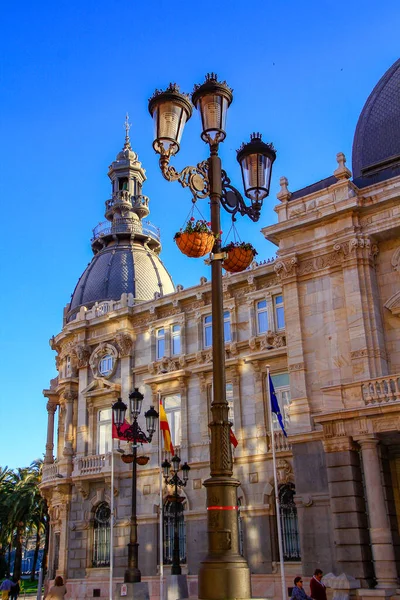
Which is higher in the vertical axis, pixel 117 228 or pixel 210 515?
pixel 117 228

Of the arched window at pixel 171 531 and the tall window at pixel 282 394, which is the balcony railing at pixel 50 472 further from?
the tall window at pixel 282 394

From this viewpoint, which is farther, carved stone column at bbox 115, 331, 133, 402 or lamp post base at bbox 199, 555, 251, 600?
carved stone column at bbox 115, 331, 133, 402

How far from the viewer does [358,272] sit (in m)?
24.9

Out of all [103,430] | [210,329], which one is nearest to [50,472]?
[103,430]

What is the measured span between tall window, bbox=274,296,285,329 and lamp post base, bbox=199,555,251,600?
22682 mm

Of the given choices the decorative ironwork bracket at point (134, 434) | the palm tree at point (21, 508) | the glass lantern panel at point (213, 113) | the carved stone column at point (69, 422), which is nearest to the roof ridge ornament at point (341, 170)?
the decorative ironwork bracket at point (134, 434)

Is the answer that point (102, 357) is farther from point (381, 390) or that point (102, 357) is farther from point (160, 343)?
point (381, 390)

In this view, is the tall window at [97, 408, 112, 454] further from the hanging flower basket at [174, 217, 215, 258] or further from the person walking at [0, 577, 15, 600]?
the hanging flower basket at [174, 217, 215, 258]

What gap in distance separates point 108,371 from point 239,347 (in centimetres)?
888

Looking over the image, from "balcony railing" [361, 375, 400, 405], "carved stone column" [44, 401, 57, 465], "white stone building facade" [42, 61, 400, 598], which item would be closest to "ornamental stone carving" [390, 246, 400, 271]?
"white stone building facade" [42, 61, 400, 598]

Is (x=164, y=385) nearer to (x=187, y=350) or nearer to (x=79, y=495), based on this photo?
(x=187, y=350)

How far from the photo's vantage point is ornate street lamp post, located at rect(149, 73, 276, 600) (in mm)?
9119

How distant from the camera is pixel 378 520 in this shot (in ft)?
64.3

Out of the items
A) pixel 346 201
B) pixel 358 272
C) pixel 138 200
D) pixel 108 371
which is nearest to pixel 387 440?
pixel 358 272
